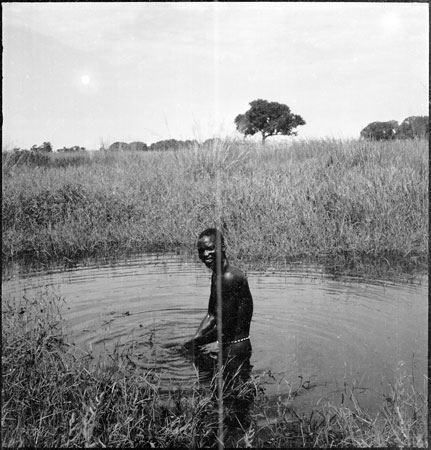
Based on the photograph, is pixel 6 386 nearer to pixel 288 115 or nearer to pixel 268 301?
pixel 268 301

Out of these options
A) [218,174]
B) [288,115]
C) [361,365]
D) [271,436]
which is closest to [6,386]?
[271,436]

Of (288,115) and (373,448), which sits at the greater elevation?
(288,115)

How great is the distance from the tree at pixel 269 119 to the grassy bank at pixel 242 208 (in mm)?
20435

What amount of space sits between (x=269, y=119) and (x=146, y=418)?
3110 cm

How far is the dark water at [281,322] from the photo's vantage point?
3.98 meters

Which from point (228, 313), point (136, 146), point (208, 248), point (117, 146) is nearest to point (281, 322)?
point (228, 313)

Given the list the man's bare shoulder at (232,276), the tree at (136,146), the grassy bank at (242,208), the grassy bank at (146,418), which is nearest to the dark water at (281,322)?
the grassy bank at (146,418)

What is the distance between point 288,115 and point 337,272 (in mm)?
27275

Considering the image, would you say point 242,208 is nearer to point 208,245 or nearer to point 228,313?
point 228,313

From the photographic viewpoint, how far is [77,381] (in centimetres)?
343

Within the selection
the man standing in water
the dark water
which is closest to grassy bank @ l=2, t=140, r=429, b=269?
the dark water

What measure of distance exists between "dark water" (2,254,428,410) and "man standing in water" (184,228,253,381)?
13 cm

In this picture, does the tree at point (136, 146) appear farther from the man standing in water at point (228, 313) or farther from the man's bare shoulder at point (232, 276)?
the man's bare shoulder at point (232, 276)

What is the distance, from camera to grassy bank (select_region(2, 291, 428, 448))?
9.39ft
